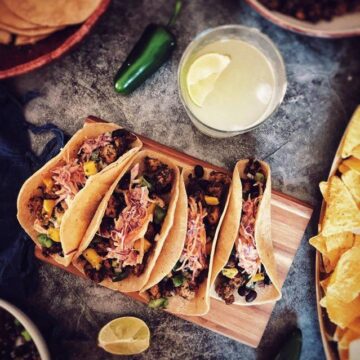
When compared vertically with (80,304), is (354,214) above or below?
above

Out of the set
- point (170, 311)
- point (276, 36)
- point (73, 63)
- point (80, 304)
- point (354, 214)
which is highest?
point (276, 36)

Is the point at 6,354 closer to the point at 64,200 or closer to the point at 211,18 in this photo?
the point at 64,200

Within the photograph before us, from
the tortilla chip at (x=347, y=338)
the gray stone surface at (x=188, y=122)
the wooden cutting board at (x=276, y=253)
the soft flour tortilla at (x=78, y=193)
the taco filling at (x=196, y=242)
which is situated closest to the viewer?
the soft flour tortilla at (x=78, y=193)

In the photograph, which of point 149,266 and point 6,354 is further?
point 6,354

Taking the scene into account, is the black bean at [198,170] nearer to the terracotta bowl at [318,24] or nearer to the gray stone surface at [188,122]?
the gray stone surface at [188,122]

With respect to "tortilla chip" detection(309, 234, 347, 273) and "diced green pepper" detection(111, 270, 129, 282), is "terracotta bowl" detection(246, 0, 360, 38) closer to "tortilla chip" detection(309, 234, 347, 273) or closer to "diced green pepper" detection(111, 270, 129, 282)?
"tortilla chip" detection(309, 234, 347, 273)

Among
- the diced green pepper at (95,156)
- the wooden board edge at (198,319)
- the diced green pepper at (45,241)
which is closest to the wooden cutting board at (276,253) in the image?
the wooden board edge at (198,319)

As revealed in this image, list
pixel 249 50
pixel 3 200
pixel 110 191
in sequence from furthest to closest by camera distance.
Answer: pixel 3 200 < pixel 249 50 < pixel 110 191

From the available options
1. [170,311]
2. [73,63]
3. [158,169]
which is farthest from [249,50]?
[170,311]
